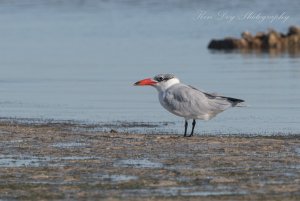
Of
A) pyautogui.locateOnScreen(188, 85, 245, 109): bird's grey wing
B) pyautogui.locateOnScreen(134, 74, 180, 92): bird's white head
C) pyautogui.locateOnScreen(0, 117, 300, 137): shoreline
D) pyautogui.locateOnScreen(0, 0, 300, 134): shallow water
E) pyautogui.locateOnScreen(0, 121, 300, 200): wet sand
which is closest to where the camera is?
pyautogui.locateOnScreen(0, 121, 300, 200): wet sand

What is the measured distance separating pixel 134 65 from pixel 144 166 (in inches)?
482

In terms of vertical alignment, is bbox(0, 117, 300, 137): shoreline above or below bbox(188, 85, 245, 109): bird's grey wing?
below

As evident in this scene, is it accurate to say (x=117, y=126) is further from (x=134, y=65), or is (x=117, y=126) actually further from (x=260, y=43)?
(x=260, y=43)

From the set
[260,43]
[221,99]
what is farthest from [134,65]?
[221,99]

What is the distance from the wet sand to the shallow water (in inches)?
70.9

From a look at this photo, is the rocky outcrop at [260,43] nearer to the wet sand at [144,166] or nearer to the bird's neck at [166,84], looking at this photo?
the bird's neck at [166,84]

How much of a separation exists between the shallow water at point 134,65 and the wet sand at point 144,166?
1.80m

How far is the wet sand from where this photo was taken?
360 inches

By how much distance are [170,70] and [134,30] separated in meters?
10.9

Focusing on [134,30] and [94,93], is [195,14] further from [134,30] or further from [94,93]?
[94,93]

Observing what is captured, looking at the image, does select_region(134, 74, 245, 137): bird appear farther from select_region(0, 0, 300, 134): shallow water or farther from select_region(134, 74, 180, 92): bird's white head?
select_region(0, 0, 300, 134): shallow water

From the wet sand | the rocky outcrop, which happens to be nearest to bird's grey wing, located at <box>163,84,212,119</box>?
the wet sand

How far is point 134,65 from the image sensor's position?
74.5 ft

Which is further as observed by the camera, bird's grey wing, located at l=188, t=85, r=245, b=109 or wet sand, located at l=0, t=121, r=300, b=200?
bird's grey wing, located at l=188, t=85, r=245, b=109
